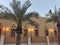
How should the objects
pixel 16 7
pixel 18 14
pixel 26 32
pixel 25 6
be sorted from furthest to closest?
1. pixel 26 32
2. pixel 25 6
3. pixel 16 7
4. pixel 18 14

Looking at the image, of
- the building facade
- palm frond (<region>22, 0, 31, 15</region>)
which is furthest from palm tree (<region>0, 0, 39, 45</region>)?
the building facade

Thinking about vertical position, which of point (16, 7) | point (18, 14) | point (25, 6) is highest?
point (25, 6)

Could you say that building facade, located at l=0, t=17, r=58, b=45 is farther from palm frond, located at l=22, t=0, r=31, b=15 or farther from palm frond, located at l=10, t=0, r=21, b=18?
palm frond, located at l=22, t=0, r=31, b=15

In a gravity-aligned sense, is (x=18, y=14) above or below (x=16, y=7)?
below

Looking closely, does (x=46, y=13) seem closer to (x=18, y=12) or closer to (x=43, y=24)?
(x=43, y=24)

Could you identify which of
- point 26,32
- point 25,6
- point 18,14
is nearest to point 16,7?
point 18,14

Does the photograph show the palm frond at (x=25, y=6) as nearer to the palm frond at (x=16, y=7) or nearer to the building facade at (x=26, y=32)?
the palm frond at (x=16, y=7)

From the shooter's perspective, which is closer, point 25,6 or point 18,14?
point 18,14

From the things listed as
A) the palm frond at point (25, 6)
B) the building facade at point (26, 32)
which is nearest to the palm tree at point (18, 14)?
the palm frond at point (25, 6)

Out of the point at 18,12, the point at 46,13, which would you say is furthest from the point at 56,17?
the point at 18,12

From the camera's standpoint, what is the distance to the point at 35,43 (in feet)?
81.8

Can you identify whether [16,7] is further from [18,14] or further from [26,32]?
[26,32]

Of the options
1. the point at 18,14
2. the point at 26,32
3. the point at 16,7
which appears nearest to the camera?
the point at 18,14

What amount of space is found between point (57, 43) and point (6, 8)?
10824 millimetres
